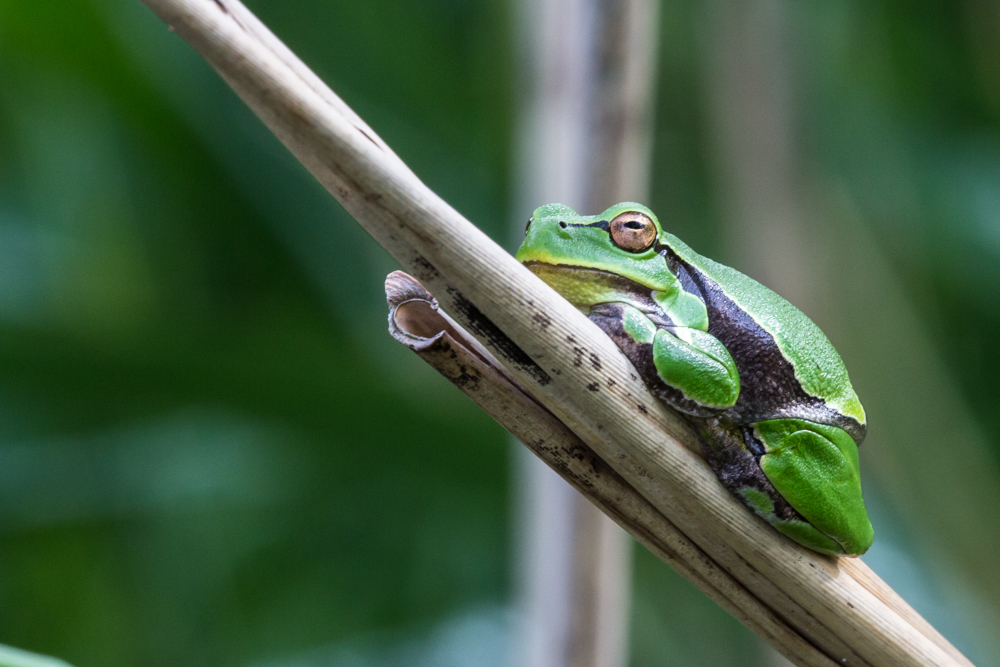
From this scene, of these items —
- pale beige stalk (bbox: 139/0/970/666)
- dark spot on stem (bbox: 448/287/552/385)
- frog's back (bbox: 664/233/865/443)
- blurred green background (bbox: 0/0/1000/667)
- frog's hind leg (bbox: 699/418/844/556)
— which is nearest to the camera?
pale beige stalk (bbox: 139/0/970/666)

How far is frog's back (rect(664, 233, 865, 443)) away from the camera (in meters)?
0.95

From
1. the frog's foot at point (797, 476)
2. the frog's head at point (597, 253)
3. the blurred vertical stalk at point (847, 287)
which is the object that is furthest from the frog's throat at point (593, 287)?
the blurred vertical stalk at point (847, 287)

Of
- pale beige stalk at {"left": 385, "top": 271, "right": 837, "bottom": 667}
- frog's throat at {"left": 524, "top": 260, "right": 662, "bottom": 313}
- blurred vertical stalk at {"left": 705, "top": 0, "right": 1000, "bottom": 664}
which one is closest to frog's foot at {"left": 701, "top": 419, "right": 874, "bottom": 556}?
pale beige stalk at {"left": 385, "top": 271, "right": 837, "bottom": 667}

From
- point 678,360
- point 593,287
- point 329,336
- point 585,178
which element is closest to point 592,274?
point 593,287

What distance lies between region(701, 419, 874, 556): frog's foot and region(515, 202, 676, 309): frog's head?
235 mm

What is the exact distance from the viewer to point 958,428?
2.42 m

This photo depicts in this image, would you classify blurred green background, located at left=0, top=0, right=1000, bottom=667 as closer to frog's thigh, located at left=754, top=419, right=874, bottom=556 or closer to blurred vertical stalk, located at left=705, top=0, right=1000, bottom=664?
blurred vertical stalk, located at left=705, top=0, right=1000, bottom=664

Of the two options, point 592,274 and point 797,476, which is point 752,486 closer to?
point 797,476

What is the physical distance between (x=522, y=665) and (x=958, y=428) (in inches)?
67.4

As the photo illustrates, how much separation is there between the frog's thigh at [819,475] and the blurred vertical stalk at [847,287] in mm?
1131

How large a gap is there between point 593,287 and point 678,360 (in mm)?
200

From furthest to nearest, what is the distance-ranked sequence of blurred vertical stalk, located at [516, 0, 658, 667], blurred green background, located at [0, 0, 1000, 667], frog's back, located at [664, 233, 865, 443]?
blurred green background, located at [0, 0, 1000, 667], blurred vertical stalk, located at [516, 0, 658, 667], frog's back, located at [664, 233, 865, 443]

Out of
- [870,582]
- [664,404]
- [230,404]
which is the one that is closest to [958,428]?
[870,582]

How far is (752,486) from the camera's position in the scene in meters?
0.81
